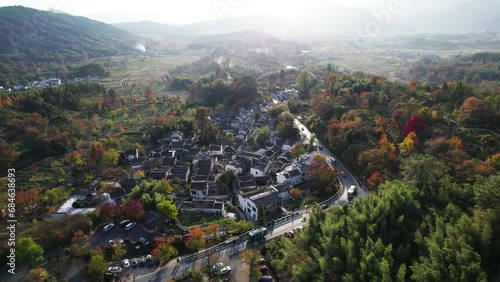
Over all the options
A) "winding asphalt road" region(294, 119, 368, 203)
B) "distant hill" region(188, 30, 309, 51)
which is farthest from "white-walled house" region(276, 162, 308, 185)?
"distant hill" region(188, 30, 309, 51)

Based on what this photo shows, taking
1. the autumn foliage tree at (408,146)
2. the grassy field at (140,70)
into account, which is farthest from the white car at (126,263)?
the grassy field at (140,70)

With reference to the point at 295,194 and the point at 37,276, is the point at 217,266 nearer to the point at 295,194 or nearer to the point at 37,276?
the point at 37,276

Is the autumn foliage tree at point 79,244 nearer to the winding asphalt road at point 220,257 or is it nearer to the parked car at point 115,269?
the parked car at point 115,269

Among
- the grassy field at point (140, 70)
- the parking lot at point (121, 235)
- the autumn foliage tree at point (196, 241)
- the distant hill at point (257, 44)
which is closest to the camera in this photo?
the autumn foliage tree at point (196, 241)

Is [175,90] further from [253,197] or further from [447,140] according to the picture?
[447,140]

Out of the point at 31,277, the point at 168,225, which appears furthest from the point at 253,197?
the point at 31,277

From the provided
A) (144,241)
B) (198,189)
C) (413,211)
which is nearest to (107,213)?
(144,241)
